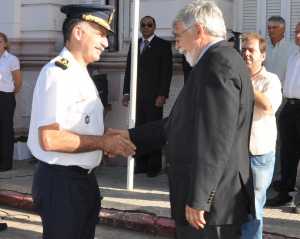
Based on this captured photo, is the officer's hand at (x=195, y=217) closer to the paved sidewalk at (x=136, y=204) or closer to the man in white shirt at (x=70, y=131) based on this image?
the man in white shirt at (x=70, y=131)

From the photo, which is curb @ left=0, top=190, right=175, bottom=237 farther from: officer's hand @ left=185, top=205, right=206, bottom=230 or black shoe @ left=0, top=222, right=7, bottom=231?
officer's hand @ left=185, top=205, right=206, bottom=230

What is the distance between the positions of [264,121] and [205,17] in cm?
135

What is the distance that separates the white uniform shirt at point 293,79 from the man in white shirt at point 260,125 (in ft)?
5.94

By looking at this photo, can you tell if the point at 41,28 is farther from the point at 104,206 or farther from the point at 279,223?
the point at 279,223

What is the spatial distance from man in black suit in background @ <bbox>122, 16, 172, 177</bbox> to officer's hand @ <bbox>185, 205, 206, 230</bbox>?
184 inches

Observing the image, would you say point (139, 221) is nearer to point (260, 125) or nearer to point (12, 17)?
point (260, 125)

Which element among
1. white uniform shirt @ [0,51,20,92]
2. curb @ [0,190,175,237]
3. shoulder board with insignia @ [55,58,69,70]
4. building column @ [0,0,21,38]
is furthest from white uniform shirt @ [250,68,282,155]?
building column @ [0,0,21,38]

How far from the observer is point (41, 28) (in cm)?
894

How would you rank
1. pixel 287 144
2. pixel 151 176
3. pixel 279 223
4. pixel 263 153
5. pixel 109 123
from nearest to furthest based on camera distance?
1. pixel 263 153
2. pixel 279 223
3. pixel 287 144
4. pixel 151 176
5. pixel 109 123

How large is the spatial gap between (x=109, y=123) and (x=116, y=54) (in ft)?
3.22

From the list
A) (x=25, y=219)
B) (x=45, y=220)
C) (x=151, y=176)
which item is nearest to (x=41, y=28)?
(x=151, y=176)

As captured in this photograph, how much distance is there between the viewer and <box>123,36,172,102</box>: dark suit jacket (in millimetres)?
7508

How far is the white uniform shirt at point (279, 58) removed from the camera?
6.34 metres

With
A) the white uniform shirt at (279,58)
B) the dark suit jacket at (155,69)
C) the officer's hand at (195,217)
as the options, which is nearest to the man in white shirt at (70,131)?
the officer's hand at (195,217)
